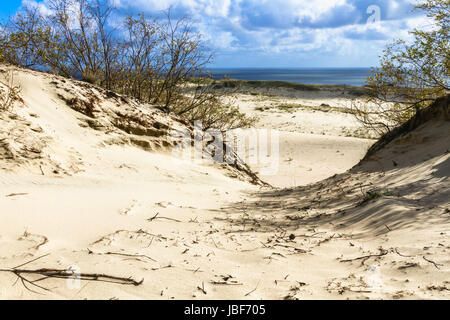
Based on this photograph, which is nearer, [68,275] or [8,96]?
[68,275]

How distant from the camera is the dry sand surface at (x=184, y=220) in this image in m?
2.05

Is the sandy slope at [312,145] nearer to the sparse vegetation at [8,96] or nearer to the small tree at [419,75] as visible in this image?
the small tree at [419,75]

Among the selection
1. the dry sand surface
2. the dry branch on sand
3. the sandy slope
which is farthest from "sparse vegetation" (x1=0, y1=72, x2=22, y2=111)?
the sandy slope

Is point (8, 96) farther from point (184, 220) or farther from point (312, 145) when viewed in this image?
point (312, 145)

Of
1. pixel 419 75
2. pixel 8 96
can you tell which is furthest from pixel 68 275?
pixel 419 75

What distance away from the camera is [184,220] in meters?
3.57

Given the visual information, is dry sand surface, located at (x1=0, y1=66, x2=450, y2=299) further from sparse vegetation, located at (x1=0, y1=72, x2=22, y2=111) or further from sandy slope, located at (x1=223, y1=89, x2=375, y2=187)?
sandy slope, located at (x1=223, y1=89, x2=375, y2=187)

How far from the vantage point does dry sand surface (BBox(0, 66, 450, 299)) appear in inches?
80.7

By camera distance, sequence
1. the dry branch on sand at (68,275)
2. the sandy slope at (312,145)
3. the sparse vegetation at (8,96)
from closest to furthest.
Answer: the dry branch on sand at (68,275) < the sparse vegetation at (8,96) < the sandy slope at (312,145)

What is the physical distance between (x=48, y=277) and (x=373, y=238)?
2.43m

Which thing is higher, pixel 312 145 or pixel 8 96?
pixel 8 96

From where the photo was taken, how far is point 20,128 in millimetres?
4637

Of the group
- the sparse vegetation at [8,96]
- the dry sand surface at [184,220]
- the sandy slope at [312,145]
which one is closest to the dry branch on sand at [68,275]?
the dry sand surface at [184,220]
